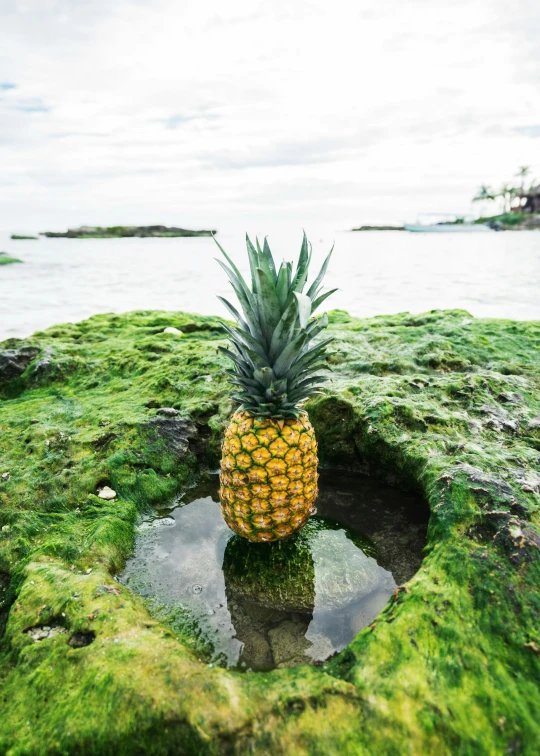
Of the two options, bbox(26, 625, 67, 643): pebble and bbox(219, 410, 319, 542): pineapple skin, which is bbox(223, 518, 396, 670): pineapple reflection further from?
bbox(26, 625, 67, 643): pebble

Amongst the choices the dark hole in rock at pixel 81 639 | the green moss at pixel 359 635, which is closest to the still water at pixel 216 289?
the green moss at pixel 359 635

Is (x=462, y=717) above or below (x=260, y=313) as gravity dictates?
below

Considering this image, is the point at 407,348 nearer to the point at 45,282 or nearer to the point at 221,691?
the point at 221,691

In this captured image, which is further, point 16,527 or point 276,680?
point 16,527

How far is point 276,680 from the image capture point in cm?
216

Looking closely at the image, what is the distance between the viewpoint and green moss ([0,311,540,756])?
1954 mm

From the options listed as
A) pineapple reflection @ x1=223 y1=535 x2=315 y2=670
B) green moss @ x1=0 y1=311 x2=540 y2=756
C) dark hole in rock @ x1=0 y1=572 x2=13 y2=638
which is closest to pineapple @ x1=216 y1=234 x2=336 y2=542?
pineapple reflection @ x1=223 y1=535 x2=315 y2=670

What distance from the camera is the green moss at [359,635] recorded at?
6.41 feet

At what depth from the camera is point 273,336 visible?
10.2 ft

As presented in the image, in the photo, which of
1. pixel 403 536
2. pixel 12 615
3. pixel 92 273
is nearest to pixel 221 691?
pixel 12 615

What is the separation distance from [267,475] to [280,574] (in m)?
0.69

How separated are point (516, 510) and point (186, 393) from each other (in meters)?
3.28

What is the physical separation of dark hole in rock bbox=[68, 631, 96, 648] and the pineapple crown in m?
1.62

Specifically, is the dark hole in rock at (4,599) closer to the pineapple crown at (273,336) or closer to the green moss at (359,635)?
the green moss at (359,635)
